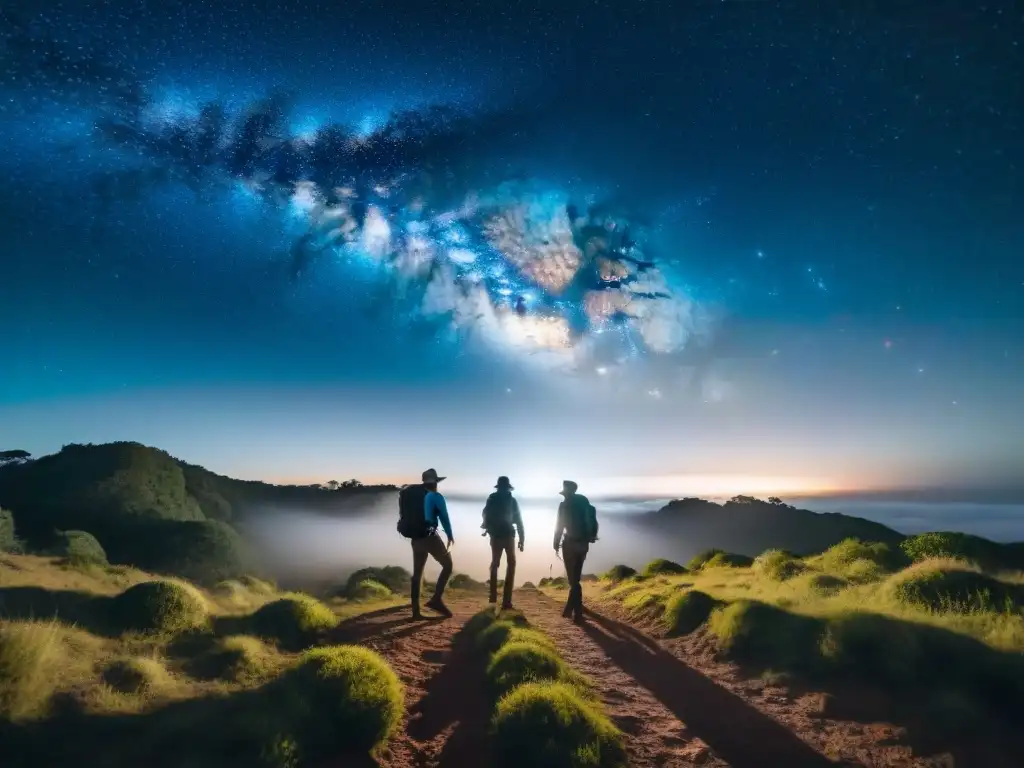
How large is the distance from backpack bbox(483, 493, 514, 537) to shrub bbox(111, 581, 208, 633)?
670cm

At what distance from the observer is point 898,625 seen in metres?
7.96

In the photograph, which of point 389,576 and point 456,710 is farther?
point 389,576

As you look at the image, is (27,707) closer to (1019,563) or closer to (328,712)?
(328,712)

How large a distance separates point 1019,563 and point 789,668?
13.5 meters

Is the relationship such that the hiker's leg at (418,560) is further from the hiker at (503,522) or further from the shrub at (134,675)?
the shrub at (134,675)

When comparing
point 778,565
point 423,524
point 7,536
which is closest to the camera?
point 423,524

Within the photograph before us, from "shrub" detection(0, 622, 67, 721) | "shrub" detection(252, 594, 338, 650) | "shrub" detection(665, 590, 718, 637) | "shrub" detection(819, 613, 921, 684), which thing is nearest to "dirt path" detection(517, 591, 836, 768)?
"shrub" detection(665, 590, 718, 637)

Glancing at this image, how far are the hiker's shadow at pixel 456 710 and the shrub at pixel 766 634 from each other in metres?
4.86

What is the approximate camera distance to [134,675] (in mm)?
6961

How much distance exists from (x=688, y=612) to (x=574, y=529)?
3249mm

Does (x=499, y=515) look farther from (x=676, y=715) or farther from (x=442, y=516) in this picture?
(x=676, y=715)

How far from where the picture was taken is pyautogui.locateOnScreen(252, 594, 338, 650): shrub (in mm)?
10570

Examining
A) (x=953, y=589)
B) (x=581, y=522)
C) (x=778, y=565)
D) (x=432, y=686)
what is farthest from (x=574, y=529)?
(x=778, y=565)

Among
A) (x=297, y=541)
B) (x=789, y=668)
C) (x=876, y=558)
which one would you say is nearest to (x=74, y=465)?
(x=297, y=541)
